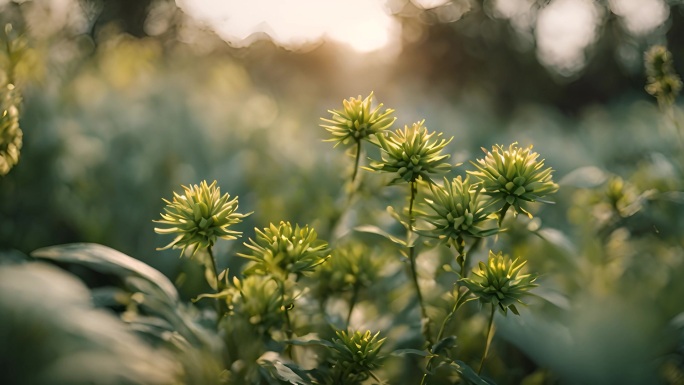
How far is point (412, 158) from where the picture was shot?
685 mm

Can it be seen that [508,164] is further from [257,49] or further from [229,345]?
[257,49]

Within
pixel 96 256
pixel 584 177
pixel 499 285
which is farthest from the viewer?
pixel 584 177

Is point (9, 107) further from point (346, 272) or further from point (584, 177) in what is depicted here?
point (584, 177)

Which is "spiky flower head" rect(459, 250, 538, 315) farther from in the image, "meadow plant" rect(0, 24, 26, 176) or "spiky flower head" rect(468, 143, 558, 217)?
"meadow plant" rect(0, 24, 26, 176)

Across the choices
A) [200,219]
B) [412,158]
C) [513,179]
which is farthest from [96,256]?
[513,179]

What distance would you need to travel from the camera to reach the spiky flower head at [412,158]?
69 centimetres

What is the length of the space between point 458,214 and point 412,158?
8 cm

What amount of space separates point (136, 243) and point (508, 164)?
146cm

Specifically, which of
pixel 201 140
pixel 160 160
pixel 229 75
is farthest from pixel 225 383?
pixel 229 75

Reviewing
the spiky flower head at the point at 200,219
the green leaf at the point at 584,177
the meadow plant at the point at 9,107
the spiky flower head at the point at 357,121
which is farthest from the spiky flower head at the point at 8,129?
the green leaf at the point at 584,177

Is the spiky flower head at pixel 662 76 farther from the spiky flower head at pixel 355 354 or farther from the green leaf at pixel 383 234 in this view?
the spiky flower head at pixel 355 354

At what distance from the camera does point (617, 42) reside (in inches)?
442

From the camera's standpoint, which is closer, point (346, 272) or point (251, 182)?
point (346, 272)

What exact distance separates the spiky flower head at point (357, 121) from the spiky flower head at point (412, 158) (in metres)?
0.04
